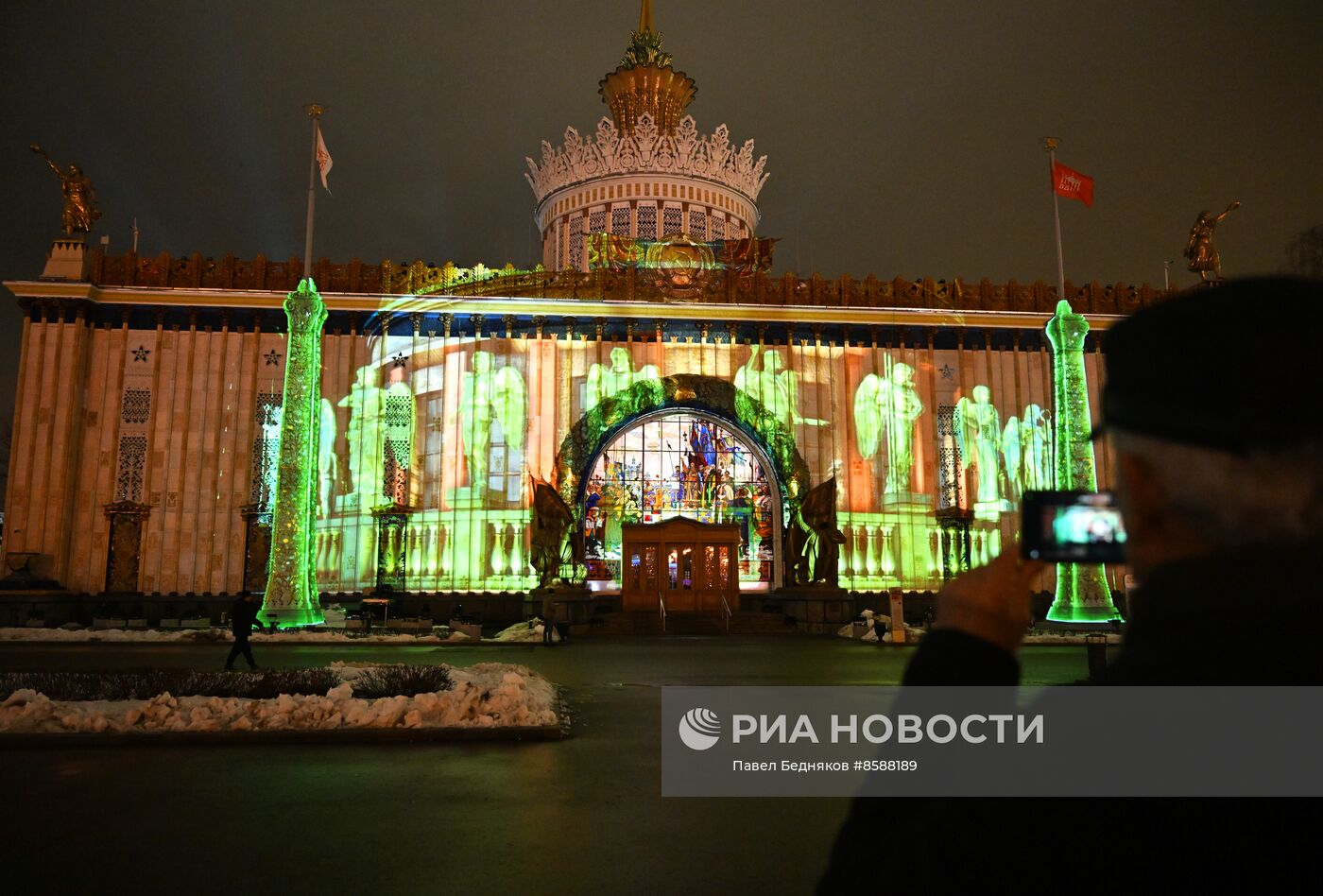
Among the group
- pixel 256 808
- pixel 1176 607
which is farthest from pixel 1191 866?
pixel 256 808

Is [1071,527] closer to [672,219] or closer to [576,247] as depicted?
[672,219]

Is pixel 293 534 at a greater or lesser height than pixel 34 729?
greater

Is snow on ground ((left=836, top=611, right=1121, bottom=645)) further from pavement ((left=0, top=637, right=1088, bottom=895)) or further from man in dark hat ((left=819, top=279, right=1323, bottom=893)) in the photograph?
man in dark hat ((left=819, top=279, right=1323, bottom=893))

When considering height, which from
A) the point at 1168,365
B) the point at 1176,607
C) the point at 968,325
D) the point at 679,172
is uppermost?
the point at 679,172

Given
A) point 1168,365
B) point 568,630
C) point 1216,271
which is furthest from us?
point 1216,271

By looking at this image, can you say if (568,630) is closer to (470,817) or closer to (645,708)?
(645,708)

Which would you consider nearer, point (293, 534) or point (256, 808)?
point (256, 808)

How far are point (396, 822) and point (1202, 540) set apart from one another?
638 cm

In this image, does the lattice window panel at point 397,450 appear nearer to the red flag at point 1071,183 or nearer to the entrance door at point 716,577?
the entrance door at point 716,577

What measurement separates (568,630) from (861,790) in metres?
28.1

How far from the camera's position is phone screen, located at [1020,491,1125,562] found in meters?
1.41

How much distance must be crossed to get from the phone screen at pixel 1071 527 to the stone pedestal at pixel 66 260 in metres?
40.5

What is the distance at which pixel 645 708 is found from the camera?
12047mm

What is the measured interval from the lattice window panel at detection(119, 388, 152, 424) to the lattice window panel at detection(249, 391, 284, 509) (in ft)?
12.9
